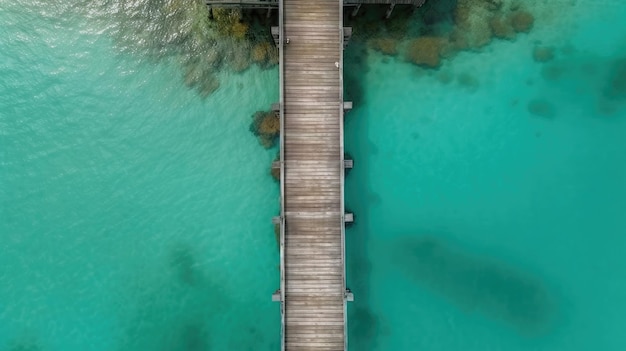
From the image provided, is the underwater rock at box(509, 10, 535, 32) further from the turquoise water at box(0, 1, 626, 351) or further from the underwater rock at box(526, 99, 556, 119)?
the underwater rock at box(526, 99, 556, 119)

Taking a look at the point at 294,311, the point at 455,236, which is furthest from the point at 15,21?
the point at 455,236

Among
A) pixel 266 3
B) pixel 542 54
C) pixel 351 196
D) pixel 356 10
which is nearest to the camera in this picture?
pixel 266 3

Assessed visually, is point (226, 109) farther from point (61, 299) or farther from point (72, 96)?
point (61, 299)

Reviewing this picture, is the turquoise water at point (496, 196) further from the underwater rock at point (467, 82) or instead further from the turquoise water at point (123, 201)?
the turquoise water at point (123, 201)

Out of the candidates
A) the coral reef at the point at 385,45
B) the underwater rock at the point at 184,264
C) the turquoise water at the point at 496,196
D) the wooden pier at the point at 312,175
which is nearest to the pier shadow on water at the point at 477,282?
the turquoise water at the point at 496,196

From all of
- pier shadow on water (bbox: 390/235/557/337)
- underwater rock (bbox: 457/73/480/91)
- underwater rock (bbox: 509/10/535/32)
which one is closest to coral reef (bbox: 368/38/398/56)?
underwater rock (bbox: 457/73/480/91)

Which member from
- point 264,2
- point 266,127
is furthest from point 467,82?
point 264,2

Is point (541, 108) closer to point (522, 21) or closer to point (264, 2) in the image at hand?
point (522, 21)
